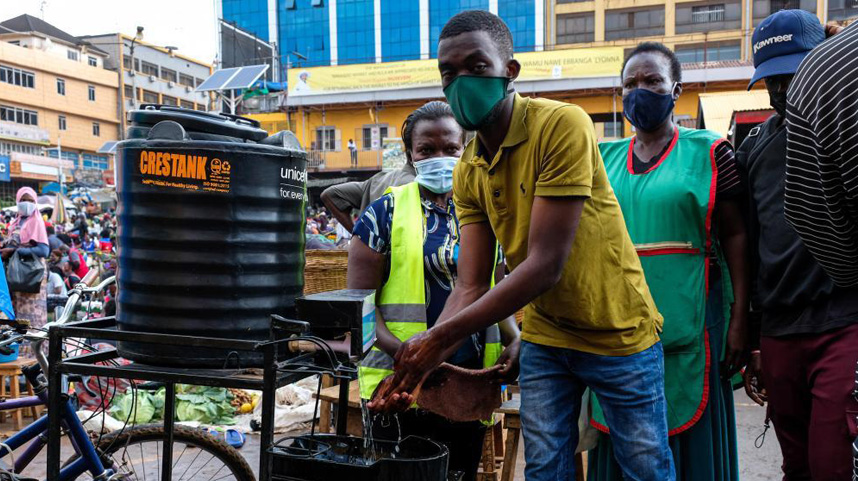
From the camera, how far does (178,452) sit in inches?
128

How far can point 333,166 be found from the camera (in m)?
32.6

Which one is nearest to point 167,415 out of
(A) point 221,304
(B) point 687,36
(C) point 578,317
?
(A) point 221,304

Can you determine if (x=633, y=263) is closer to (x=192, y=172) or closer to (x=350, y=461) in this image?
(x=350, y=461)

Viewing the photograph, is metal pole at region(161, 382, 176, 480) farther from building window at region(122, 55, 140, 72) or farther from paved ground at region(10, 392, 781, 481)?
building window at region(122, 55, 140, 72)

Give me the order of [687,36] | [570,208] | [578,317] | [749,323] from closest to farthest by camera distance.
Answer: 1. [570,208]
2. [578,317]
3. [749,323]
4. [687,36]

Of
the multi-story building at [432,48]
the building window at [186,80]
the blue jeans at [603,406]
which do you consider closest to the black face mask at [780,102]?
the blue jeans at [603,406]

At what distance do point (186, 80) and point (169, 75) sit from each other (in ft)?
8.28

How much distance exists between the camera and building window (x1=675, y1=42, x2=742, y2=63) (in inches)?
1362

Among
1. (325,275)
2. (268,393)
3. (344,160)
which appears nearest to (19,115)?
(344,160)

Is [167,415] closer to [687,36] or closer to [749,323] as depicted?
[749,323]

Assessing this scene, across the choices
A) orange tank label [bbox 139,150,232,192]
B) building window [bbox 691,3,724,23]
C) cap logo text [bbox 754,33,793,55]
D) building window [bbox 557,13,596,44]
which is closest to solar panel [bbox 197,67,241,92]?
orange tank label [bbox 139,150,232,192]

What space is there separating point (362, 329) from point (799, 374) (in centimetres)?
147

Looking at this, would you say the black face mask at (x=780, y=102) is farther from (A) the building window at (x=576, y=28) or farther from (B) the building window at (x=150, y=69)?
(B) the building window at (x=150, y=69)

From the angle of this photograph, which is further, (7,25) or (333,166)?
(7,25)
